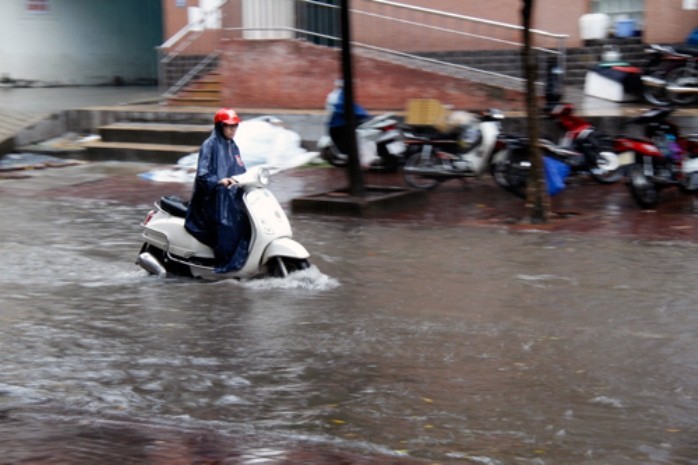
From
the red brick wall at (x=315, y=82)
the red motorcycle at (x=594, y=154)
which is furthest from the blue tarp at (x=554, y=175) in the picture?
the red brick wall at (x=315, y=82)

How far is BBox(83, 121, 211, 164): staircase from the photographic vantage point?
17.8 m

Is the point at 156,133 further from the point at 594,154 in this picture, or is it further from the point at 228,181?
the point at 228,181

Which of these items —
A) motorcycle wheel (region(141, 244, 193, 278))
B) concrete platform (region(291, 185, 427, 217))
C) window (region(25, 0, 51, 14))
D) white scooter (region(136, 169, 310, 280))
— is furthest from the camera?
window (region(25, 0, 51, 14))

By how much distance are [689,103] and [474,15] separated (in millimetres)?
5097

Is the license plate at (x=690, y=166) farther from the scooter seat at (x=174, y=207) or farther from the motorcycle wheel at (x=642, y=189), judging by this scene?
the scooter seat at (x=174, y=207)

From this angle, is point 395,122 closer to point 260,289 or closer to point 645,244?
point 645,244

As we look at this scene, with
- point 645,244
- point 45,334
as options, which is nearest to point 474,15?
point 645,244

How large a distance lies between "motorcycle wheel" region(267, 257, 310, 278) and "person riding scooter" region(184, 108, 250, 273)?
0.30m

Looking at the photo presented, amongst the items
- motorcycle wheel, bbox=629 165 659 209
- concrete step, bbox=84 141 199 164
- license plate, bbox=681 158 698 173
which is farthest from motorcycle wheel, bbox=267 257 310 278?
concrete step, bbox=84 141 199 164

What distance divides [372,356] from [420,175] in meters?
7.44

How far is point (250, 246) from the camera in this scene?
8.70 m

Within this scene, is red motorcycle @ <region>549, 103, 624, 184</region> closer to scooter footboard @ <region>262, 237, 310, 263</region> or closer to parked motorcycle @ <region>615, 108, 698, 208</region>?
parked motorcycle @ <region>615, 108, 698, 208</region>

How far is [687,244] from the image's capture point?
10141 mm

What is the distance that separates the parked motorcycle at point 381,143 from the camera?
1526 cm
